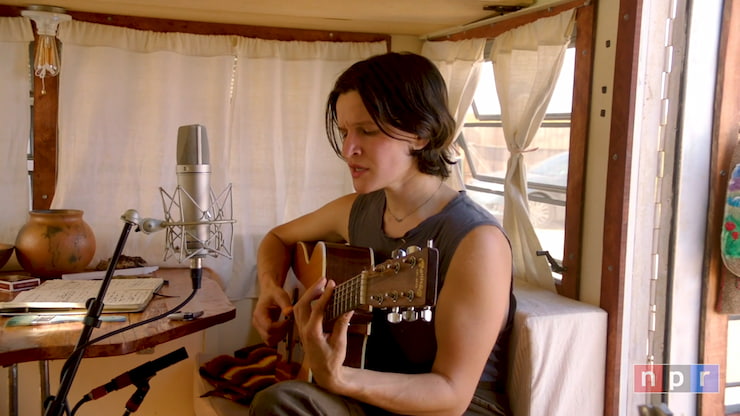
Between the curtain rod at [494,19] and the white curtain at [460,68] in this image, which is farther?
the white curtain at [460,68]

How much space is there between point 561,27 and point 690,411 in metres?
1.10

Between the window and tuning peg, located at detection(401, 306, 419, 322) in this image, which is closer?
tuning peg, located at detection(401, 306, 419, 322)

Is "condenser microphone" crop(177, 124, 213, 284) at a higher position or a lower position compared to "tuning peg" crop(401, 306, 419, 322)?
higher

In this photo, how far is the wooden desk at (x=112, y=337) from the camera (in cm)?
153

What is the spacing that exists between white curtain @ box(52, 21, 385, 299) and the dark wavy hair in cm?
95

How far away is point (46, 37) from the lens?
7.56 feet

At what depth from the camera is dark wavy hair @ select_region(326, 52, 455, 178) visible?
5.23 feet

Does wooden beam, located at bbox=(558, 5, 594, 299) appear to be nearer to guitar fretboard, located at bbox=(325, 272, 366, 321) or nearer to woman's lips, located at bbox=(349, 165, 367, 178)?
woman's lips, located at bbox=(349, 165, 367, 178)

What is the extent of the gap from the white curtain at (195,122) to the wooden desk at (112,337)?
2.02ft

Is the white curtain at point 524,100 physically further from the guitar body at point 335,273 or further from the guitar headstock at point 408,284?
the guitar headstock at point 408,284

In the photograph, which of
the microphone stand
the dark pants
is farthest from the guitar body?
the microphone stand

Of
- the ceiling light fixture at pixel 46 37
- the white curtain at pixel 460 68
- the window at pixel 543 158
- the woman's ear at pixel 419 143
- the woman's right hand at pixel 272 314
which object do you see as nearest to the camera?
the woman's ear at pixel 419 143

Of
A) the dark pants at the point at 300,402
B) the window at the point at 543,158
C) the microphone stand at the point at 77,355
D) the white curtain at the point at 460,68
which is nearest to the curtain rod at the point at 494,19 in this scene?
the white curtain at the point at 460,68

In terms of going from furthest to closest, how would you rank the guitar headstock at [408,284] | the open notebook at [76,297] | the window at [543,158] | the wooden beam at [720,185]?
the window at [543,158] < the open notebook at [76,297] < the wooden beam at [720,185] < the guitar headstock at [408,284]
